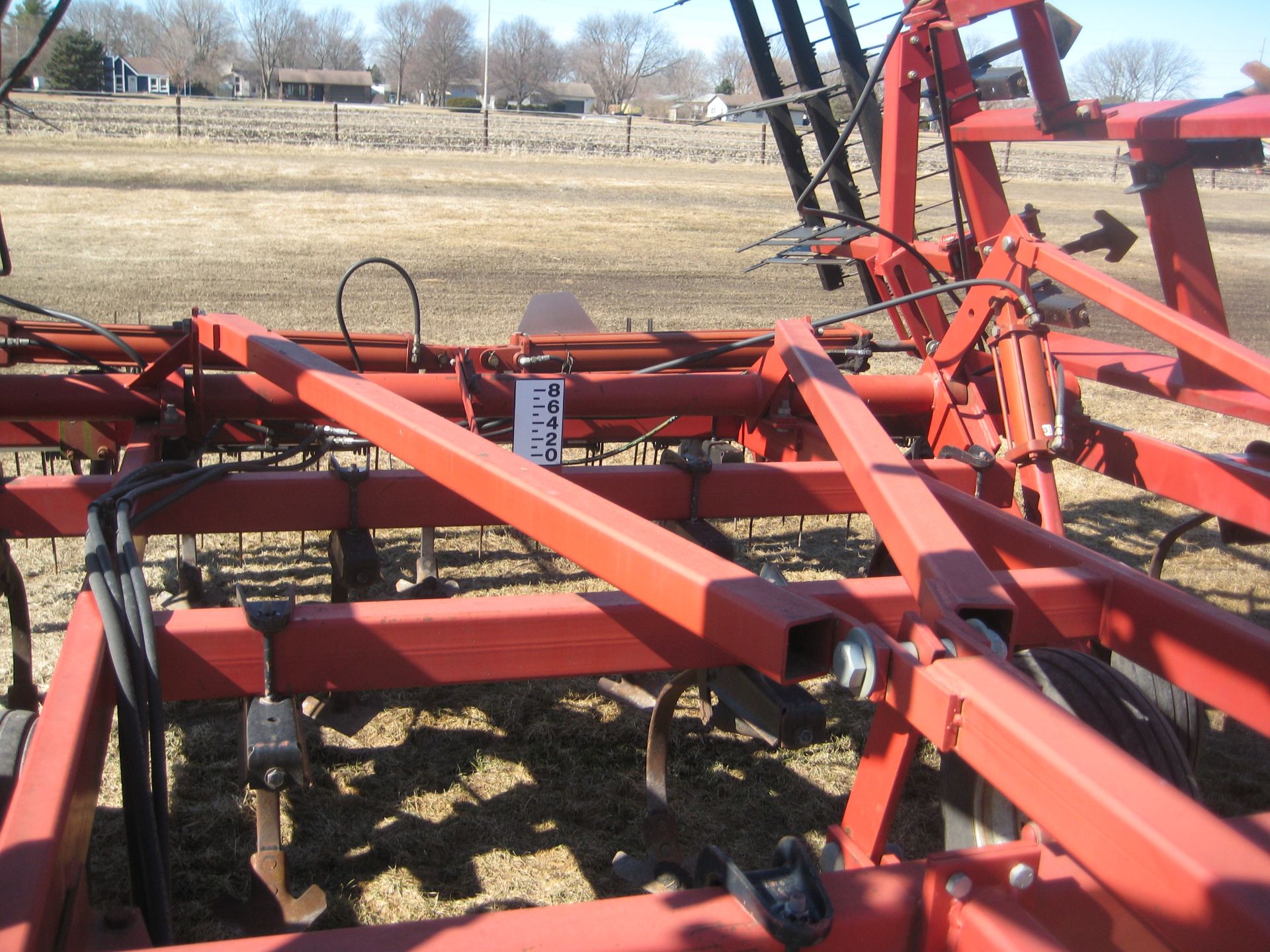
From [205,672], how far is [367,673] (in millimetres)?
275

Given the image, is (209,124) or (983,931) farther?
(209,124)

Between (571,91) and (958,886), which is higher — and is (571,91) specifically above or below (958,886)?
above

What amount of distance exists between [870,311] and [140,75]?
77.2 m

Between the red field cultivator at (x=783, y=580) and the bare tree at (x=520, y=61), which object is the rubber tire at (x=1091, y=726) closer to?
the red field cultivator at (x=783, y=580)

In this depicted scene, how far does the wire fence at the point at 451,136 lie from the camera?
22.2m

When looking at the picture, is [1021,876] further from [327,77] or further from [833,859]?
[327,77]

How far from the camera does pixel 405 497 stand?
2.78m

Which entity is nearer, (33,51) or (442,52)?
(33,51)

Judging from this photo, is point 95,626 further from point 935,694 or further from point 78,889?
point 935,694

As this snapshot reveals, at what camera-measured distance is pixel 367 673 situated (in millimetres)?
1910

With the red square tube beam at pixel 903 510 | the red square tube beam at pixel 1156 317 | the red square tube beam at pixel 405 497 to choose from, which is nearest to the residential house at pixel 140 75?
the red square tube beam at pixel 405 497

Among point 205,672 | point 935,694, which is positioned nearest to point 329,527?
point 205,672

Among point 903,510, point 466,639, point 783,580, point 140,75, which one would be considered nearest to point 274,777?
point 466,639

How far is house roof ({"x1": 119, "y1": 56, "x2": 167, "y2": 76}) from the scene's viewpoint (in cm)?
6812
